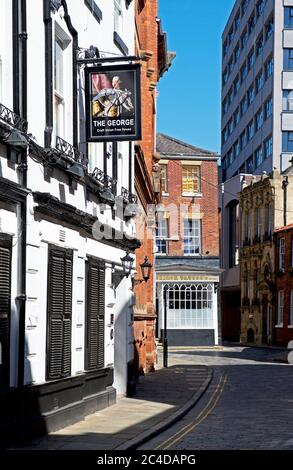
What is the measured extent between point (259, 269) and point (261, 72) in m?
20.8

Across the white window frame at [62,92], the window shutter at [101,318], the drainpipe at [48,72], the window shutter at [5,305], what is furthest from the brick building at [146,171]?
the window shutter at [5,305]

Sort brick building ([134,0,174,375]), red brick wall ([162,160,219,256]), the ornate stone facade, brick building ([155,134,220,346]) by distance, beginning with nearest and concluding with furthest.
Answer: brick building ([134,0,174,375]) < brick building ([155,134,220,346]) < red brick wall ([162,160,219,256]) < the ornate stone facade

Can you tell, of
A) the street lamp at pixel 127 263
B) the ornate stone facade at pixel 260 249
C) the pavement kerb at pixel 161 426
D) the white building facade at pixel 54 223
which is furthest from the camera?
the ornate stone facade at pixel 260 249

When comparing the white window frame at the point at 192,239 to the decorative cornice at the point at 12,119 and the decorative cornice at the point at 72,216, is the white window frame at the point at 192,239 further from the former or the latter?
the decorative cornice at the point at 12,119

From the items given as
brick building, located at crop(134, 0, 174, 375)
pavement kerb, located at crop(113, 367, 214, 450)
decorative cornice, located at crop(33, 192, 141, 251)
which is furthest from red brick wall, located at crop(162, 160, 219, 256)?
decorative cornice, located at crop(33, 192, 141, 251)

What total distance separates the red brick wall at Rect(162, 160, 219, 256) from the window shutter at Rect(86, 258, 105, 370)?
3688 centimetres

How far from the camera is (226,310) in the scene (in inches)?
2884

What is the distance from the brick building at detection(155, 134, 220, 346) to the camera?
172ft

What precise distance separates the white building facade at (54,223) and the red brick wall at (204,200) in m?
35.1

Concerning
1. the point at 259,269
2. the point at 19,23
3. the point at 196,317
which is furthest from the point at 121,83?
the point at 259,269

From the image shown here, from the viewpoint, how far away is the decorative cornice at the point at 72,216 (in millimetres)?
13336

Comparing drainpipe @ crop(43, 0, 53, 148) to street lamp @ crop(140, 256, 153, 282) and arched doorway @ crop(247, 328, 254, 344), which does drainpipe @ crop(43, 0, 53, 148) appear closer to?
street lamp @ crop(140, 256, 153, 282)
